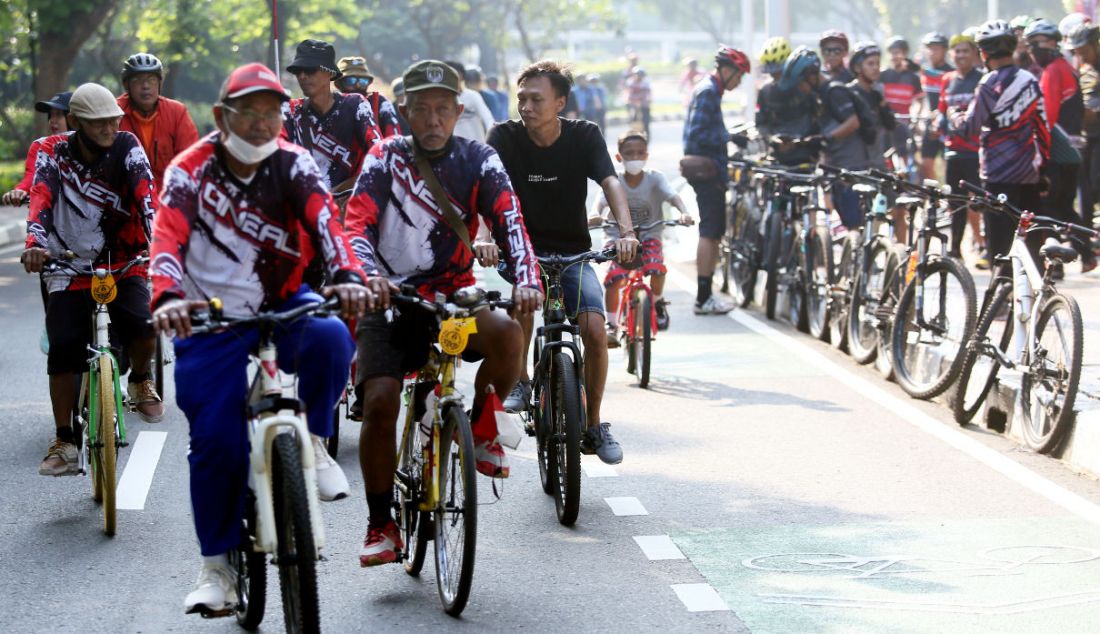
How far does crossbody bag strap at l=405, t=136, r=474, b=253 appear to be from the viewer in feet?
19.7

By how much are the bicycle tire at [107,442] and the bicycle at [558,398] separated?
1.71m

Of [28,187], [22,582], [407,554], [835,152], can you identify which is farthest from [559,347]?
[835,152]

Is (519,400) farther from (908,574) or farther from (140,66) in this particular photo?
(140,66)

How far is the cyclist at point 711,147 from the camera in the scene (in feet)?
41.7

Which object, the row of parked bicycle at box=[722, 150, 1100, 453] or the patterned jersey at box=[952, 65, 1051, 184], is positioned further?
the patterned jersey at box=[952, 65, 1051, 184]

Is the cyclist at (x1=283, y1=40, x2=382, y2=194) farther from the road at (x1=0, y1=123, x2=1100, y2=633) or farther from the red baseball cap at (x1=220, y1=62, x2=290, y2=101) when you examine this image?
the red baseball cap at (x1=220, y1=62, x2=290, y2=101)

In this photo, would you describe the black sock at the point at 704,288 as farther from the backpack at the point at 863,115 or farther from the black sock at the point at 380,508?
the black sock at the point at 380,508

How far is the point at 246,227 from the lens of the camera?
521cm

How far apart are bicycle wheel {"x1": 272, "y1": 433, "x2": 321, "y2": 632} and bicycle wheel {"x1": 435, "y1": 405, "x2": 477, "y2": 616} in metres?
0.70

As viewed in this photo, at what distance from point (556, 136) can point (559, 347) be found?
125 cm

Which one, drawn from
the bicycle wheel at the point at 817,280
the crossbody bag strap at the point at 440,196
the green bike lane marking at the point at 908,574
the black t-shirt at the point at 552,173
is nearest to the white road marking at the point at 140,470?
the black t-shirt at the point at 552,173

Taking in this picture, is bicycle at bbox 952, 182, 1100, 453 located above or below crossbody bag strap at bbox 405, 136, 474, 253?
below

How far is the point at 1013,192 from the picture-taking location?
11609 mm

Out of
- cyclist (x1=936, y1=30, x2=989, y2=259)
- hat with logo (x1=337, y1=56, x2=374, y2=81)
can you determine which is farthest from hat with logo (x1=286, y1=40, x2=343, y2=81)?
cyclist (x1=936, y1=30, x2=989, y2=259)
